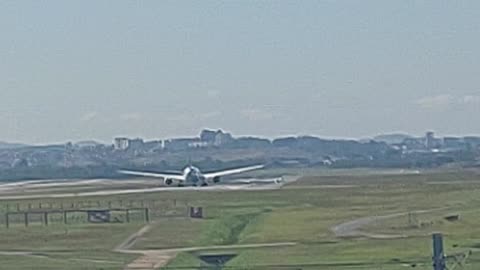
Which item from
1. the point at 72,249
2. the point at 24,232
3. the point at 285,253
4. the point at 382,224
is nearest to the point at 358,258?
the point at 285,253

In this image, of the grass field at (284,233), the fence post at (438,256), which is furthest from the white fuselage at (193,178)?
the fence post at (438,256)

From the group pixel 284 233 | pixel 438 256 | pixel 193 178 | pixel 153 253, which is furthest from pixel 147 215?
pixel 438 256

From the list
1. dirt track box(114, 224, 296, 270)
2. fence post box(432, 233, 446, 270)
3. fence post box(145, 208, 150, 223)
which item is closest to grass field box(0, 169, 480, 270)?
dirt track box(114, 224, 296, 270)

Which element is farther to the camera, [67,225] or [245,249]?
[67,225]

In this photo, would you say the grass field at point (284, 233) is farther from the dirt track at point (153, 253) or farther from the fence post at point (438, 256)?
the fence post at point (438, 256)

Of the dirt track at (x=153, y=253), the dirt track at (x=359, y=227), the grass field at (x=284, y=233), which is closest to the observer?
the dirt track at (x=153, y=253)

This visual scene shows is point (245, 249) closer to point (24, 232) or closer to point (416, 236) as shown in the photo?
point (416, 236)

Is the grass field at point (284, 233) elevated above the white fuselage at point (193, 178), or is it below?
below

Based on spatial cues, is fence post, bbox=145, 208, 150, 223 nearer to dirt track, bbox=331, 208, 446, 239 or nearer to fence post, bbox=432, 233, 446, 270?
dirt track, bbox=331, 208, 446, 239
